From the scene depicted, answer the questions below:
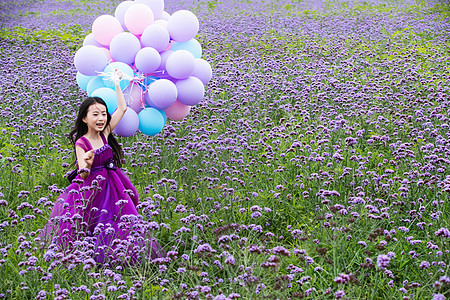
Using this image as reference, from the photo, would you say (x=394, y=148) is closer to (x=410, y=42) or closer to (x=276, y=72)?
(x=276, y=72)

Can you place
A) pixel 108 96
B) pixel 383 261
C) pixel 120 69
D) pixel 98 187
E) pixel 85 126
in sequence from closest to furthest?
pixel 383 261 < pixel 98 187 < pixel 85 126 < pixel 108 96 < pixel 120 69

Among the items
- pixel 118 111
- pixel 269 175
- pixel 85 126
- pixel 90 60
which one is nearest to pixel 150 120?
pixel 118 111

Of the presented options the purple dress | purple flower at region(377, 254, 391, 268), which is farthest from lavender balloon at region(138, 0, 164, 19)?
purple flower at region(377, 254, 391, 268)

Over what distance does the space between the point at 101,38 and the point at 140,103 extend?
2.65 ft

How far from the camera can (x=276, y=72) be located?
31.3 feet

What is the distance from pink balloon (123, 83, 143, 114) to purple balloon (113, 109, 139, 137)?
15cm

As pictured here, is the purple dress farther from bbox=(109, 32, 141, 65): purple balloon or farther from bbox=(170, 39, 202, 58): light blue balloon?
bbox=(170, 39, 202, 58): light blue balloon

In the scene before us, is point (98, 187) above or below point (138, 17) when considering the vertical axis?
below

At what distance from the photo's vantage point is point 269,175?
17.1ft

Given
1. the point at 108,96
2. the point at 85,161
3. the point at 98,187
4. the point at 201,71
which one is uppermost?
the point at 201,71

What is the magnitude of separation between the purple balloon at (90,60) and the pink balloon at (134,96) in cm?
35

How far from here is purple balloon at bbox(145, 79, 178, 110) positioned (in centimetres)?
485

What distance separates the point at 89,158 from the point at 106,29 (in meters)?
1.59

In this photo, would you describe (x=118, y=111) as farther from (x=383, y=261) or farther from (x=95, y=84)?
(x=383, y=261)
